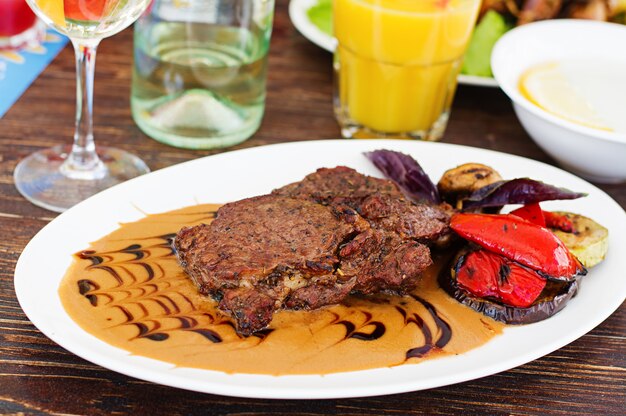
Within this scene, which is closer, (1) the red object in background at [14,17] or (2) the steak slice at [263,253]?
(2) the steak slice at [263,253]

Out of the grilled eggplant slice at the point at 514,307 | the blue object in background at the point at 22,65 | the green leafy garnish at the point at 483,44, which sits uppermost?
the grilled eggplant slice at the point at 514,307

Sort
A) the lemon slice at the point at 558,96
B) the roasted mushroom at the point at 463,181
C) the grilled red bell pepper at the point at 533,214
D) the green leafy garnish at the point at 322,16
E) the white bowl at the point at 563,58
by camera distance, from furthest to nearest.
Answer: the green leafy garnish at the point at 322,16 → the lemon slice at the point at 558,96 → the white bowl at the point at 563,58 → the roasted mushroom at the point at 463,181 → the grilled red bell pepper at the point at 533,214

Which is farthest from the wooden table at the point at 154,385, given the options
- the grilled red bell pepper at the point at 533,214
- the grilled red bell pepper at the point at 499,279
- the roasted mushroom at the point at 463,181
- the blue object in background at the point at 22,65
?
the roasted mushroom at the point at 463,181

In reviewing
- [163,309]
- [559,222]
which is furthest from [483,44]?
[163,309]

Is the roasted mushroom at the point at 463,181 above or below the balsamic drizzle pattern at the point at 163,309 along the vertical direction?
above

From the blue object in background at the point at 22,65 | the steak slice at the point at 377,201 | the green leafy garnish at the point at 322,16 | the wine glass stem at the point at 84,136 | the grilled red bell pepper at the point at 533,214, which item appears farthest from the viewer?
the green leafy garnish at the point at 322,16

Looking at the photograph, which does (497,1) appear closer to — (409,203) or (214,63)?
(214,63)

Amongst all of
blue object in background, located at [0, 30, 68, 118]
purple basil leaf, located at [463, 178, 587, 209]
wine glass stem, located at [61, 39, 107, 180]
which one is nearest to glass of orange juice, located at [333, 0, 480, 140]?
purple basil leaf, located at [463, 178, 587, 209]

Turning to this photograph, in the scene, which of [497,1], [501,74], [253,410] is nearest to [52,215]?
[253,410]

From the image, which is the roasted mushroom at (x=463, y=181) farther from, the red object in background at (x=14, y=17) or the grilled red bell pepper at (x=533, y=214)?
the red object in background at (x=14, y=17)
